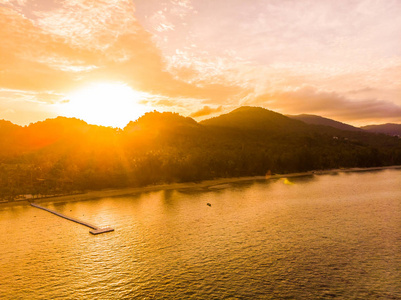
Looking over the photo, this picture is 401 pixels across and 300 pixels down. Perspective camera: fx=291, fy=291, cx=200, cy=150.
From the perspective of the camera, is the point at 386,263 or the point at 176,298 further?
the point at 386,263

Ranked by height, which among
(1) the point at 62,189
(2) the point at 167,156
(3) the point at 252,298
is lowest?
(3) the point at 252,298

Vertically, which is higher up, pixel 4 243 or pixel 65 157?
pixel 65 157

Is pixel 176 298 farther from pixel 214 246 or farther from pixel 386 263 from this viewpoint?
pixel 386 263

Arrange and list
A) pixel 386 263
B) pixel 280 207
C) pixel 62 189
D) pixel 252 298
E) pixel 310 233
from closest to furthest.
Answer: pixel 252 298 → pixel 386 263 → pixel 310 233 → pixel 280 207 → pixel 62 189

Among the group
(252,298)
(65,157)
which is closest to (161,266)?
(252,298)

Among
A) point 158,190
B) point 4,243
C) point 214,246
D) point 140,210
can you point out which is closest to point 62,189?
point 158,190

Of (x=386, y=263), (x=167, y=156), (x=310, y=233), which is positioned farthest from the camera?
(x=167, y=156)
